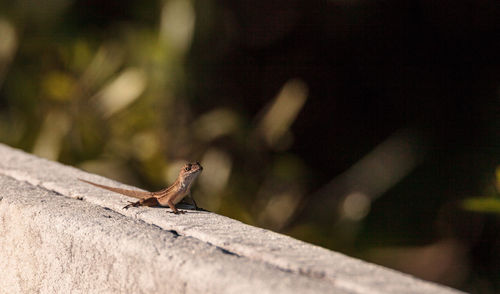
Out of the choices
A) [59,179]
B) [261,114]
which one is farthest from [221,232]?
[261,114]

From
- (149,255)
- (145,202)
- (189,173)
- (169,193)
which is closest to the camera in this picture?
(149,255)

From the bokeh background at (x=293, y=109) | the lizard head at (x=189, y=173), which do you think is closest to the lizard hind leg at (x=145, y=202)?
the lizard head at (x=189, y=173)

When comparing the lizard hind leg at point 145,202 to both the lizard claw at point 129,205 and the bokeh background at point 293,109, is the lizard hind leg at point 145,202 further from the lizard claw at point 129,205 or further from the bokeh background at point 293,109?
the bokeh background at point 293,109

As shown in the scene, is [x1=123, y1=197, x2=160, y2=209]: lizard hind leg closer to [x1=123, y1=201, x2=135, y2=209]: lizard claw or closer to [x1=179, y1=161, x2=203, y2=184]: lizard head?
[x1=123, y1=201, x2=135, y2=209]: lizard claw

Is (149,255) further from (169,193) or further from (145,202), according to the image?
(169,193)

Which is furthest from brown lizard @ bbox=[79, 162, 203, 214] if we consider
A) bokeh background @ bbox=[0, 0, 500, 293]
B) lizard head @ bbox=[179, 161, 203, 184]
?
bokeh background @ bbox=[0, 0, 500, 293]

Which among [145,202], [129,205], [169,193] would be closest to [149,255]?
[129,205]
